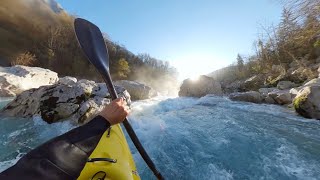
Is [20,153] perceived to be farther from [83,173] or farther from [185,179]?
[83,173]

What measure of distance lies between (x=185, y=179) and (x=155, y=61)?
162 ft

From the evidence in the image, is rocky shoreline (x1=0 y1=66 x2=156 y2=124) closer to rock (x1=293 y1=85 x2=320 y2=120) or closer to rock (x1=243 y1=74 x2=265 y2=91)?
rock (x1=293 y1=85 x2=320 y2=120)

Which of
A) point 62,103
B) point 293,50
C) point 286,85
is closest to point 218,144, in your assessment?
point 62,103

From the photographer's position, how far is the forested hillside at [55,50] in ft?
119

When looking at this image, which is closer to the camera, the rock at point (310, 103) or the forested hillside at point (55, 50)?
the rock at point (310, 103)

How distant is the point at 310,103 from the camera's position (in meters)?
7.64

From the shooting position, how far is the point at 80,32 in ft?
7.82

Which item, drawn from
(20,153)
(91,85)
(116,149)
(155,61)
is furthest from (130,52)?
(116,149)

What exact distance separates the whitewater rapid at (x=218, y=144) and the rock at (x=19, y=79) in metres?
9.00

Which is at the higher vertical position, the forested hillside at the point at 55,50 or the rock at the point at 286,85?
the forested hillside at the point at 55,50

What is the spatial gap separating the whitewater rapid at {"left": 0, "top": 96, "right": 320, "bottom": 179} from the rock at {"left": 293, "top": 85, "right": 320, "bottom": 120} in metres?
0.26

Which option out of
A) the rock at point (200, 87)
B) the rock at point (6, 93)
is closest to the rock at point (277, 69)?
the rock at point (200, 87)

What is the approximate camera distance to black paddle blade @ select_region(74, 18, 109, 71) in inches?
84.4

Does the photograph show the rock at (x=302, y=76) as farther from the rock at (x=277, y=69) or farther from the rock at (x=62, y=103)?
the rock at (x=62, y=103)
